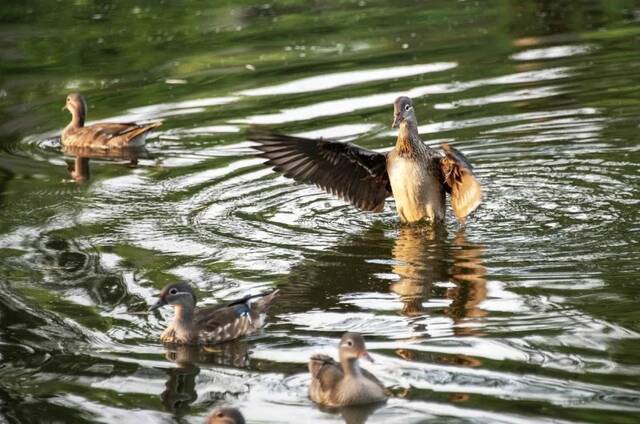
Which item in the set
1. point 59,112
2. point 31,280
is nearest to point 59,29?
point 59,112

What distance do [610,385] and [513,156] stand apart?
21.1ft

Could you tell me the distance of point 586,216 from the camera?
1217 centimetres

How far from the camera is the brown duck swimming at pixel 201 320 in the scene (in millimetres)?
9578

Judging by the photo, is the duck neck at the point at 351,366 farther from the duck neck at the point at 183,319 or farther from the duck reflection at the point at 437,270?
the duck neck at the point at 183,319

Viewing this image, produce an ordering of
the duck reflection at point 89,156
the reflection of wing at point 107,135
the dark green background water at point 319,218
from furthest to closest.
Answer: the reflection of wing at point 107,135 < the duck reflection at point 89,156 < the dark green background water at point 319,218

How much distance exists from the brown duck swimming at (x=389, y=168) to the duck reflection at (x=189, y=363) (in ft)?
11.0

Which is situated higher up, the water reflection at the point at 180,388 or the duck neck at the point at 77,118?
the duck neck at the point at 77,118

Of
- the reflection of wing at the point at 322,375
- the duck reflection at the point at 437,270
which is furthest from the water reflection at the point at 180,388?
the duck reflection at the point at 437,270

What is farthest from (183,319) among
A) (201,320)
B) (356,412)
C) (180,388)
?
(356,412)

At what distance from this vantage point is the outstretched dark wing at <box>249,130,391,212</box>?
12688 mm

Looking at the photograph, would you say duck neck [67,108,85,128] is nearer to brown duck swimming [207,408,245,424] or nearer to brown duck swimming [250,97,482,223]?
brown duck swimming [250,97,482,223]

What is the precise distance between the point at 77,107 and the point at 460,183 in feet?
19.2

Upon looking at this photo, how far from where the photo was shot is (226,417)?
743cm

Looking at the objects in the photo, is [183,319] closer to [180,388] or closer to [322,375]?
[180,388]
